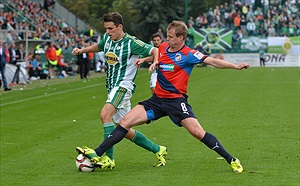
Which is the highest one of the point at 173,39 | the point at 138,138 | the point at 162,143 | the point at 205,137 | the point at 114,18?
the point at 114,18

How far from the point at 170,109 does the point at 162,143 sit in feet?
9.91

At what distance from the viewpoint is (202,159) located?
34.3 feet

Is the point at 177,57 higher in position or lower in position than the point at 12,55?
higher

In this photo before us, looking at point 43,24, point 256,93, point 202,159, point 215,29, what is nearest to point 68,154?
point 202,159

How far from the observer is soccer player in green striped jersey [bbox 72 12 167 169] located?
9805 mm

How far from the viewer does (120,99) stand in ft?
32.4

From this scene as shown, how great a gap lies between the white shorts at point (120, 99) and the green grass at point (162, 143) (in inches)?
28.8

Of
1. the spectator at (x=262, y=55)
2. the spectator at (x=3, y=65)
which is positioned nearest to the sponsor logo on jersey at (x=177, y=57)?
the spectator at (x=3, y=65)

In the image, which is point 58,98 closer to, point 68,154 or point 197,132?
point 68,154

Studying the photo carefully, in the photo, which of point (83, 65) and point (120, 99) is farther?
point (83, 65)

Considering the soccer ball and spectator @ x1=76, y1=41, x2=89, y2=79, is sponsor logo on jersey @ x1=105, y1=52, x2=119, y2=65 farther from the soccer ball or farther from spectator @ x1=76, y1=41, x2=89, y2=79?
spectator @ x1=76, y1=41, x2=89, y2=79

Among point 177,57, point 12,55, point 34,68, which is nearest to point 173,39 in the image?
point 177,57

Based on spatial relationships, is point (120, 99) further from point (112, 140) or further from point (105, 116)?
point (112, 140)

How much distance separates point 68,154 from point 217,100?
11.3 meters
